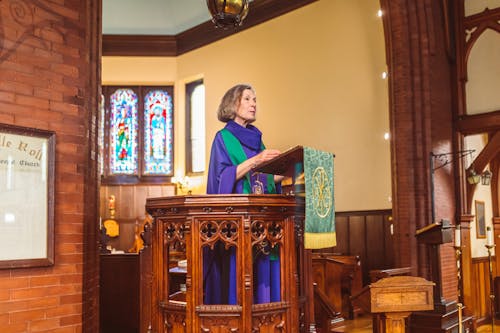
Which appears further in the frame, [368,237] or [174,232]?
[368,237]

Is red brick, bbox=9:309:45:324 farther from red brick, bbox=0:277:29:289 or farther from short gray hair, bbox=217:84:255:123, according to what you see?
short gray hair, bbox=217:84:255:123

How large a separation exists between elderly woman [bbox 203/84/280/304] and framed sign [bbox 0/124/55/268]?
1.15m

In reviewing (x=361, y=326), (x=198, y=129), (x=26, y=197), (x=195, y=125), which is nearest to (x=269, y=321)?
(x=26, y=197)

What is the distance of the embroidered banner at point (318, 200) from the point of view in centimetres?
316

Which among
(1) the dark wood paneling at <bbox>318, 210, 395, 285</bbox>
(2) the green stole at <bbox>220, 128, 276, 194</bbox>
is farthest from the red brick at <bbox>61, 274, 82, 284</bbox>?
(1) the dark wood paneling at <bbox>318, 210, 395, 285</bbox>

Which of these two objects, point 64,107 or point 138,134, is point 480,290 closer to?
point 64,107

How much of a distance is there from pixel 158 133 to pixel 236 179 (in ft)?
43.5

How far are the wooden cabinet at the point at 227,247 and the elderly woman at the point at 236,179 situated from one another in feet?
0.17

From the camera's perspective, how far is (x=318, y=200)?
3268 mm

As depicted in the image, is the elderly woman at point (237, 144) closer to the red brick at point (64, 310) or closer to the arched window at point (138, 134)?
the red brick at point (64, 310)

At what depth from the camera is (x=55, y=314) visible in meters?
3.90

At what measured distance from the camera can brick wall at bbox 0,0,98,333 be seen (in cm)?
376

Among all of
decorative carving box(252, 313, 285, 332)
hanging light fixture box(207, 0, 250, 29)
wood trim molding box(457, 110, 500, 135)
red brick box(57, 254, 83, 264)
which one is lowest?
decorative carving box(252, 313, 285, 332)

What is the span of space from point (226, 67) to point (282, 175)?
1111 cm
